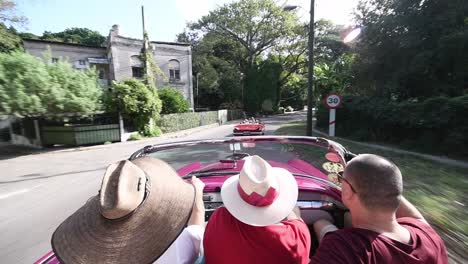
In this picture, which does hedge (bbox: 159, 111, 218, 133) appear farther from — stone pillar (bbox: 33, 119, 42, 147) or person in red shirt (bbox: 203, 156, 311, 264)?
person in red shirt (bbox: 203, 156, 311, 264)

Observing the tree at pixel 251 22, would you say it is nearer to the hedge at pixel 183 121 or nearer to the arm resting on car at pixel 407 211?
the hedge at pixel 183 121

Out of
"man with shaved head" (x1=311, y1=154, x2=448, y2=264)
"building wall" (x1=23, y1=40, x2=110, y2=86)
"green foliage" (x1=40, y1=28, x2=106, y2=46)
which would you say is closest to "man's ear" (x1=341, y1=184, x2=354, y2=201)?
"man with shaved head" (x1=311, y1=154, x2=448, y2=264)

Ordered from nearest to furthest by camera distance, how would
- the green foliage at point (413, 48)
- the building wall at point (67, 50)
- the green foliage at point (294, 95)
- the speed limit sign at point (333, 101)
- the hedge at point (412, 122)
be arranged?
the hedge at point (412, 122) < the speed limit sign at point (333, 101) < the green foliage at point (413, 48) < the building wall at point (67, 50) < the green foliage at point (294, 95)

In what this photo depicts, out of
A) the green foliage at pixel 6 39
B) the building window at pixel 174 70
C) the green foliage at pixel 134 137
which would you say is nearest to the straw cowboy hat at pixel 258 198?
the green foliage at pixel 134 137

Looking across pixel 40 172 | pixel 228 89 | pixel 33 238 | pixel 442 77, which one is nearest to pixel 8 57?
pixel 40 172

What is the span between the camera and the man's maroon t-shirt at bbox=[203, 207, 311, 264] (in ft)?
4.78

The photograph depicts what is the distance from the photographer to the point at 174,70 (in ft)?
107

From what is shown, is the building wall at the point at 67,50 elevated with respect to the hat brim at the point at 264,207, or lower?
elevated

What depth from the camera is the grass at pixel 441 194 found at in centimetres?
332

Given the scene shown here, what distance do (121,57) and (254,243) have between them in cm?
3070

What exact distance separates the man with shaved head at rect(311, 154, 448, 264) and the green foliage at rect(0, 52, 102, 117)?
14.7m

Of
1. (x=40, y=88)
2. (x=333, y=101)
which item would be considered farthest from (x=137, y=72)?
(x=333, y=101)

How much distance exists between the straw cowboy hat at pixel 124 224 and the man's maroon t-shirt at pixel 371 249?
0.73 metres

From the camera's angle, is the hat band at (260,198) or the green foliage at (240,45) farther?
the green foliage at (240,45)
